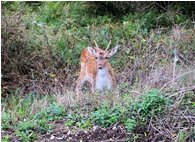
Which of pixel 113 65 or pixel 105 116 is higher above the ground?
pixel 113 65

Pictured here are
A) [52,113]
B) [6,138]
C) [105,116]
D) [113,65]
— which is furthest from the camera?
[113,65]

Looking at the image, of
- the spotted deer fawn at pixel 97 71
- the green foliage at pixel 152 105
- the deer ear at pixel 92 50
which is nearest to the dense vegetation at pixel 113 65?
the green foliage at pixel 152 105

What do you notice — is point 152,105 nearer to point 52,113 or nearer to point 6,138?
point 52,113

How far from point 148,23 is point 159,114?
20.6ft

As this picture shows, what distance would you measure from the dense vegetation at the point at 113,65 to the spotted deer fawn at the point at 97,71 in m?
0.29

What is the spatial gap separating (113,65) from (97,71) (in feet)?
3.89

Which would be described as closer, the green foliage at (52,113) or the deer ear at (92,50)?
the green foliage at (52,113)

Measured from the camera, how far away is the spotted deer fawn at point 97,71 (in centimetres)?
996

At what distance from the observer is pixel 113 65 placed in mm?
11320

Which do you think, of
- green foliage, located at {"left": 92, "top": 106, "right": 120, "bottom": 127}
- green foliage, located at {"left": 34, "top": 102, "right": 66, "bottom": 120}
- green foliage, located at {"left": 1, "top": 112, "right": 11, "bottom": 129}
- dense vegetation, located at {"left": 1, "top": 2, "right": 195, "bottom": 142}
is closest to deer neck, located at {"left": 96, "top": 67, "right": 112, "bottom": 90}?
dense vegetation, located at {"left": 1, "top": 2, "right": 195, "bottom": 142}

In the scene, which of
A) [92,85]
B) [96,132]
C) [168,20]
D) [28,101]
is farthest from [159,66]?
[168,20]

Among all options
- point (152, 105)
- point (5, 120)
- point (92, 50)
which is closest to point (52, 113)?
point (5, 120)

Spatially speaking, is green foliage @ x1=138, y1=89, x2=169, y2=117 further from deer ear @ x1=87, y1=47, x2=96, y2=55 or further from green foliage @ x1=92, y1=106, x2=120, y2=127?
deer ear @ x1=87, y1=47, x2=96, y2=55

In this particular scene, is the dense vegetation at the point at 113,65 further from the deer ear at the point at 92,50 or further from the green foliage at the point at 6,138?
the deer ear at the point at 92,50
